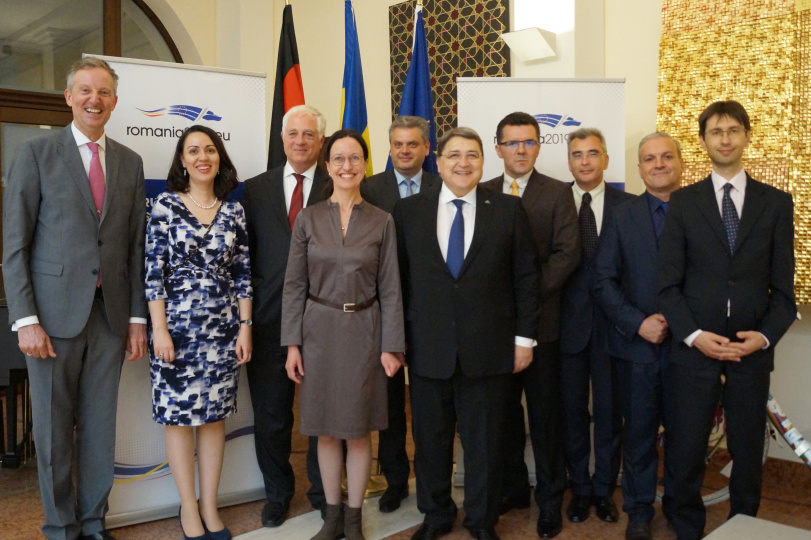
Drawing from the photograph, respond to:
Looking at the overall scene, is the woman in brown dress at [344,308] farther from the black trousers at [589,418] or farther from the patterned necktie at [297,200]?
the black trousers at [589,418]

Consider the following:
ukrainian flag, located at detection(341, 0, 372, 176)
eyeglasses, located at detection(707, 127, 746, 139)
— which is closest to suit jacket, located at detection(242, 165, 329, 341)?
ukrainian flag, located at detection(341, 0, 372, 176)

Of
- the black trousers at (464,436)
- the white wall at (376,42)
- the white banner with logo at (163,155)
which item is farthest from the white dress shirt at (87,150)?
the white wall at (376,42)

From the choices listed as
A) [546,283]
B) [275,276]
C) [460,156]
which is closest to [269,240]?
[275,276]

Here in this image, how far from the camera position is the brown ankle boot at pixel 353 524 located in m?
3.00

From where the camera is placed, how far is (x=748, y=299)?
2738 millimetres

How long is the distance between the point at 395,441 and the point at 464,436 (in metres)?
0.60

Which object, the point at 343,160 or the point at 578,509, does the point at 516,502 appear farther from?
the point at 343,160

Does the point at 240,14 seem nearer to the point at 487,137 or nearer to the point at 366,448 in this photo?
the point at 487,137

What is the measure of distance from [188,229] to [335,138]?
72 cm

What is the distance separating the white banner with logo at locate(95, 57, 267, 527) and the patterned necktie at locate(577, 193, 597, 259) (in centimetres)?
164

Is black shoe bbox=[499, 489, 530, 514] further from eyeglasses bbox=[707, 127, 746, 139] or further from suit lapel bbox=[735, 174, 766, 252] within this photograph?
eyeglasses bbox=[707, 127, 746, 139]

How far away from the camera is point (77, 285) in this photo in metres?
2.87

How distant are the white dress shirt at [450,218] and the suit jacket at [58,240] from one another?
1.36 m

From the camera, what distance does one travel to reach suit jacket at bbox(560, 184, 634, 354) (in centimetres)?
325
